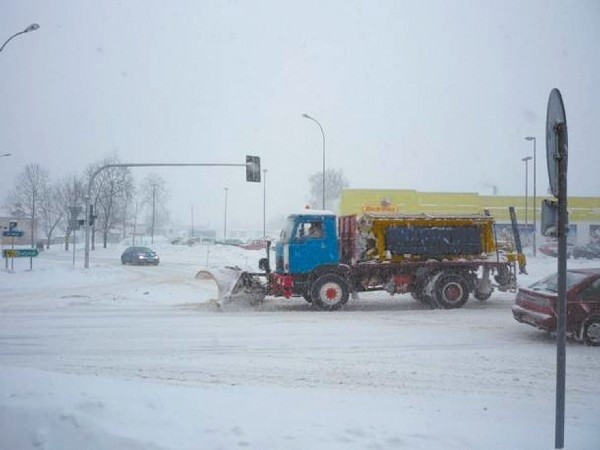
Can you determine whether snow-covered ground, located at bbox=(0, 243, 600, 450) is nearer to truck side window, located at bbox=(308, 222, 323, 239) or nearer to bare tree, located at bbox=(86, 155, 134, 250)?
truck side window, located at bbox=(308, 222, 323, 239)

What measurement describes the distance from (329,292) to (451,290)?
3.54 meters

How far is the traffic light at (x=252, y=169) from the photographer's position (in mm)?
23766

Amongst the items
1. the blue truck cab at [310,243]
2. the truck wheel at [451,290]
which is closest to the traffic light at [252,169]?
the blue truck cab at [310,243]

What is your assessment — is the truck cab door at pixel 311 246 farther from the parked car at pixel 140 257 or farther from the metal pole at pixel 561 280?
the parked car at pixel 140 257

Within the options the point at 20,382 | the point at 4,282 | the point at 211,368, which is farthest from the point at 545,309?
the point at 4,282

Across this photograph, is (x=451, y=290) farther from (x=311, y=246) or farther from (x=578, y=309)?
(x=578, y=309)

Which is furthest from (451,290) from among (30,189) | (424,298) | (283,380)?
(30,189)

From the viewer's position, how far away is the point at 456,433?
497cm

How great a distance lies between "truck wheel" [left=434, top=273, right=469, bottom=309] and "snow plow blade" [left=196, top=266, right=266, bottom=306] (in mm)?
4991

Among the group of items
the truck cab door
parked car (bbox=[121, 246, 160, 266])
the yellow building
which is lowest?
parked car (bbox=[121, 246, 160, 266])

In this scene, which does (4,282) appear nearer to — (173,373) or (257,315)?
(257,315)

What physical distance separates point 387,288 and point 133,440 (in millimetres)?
10773

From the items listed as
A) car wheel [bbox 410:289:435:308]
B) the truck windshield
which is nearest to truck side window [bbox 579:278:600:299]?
car wheel [bbox 410:289:435:308]

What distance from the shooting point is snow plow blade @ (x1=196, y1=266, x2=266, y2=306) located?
13805mm
